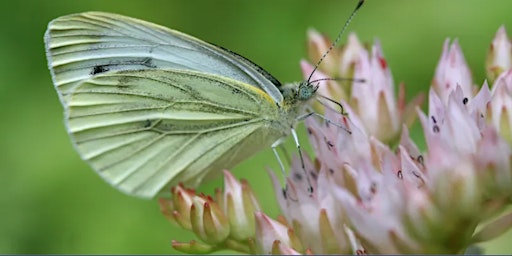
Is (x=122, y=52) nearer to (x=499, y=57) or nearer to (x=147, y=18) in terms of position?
(x=499, y=57)

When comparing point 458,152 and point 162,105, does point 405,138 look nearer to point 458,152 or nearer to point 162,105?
point 458,152

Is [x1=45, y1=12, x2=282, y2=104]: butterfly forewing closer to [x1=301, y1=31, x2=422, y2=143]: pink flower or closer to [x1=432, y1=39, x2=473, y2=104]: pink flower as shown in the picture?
[x1=301, y1=31, x2=422, y2=143]: pink flower

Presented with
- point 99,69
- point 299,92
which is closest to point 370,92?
point 299,92

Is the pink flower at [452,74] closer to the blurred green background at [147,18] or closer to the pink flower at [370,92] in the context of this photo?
the pink flower at [370,92]

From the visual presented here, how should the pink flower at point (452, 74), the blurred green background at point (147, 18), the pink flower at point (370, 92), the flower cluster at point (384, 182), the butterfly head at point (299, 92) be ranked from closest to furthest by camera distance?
the flower cluster at point (384, 182) < the pink flower at point (452, 74) < the pink flower at point (370, 92) < the butterfly head at point (299, 92) < the blurred green background at point (147, 18)

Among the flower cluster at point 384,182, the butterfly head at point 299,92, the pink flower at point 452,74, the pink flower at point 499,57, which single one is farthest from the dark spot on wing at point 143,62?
the pink flower at point 499,57

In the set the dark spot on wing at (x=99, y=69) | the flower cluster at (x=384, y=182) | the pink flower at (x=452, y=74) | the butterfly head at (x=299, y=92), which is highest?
the dark spot on wing at (x=99, y=69)
